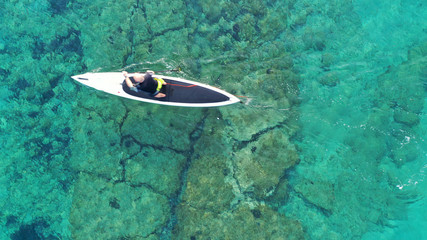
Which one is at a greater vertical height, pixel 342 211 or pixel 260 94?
pixel 260 94

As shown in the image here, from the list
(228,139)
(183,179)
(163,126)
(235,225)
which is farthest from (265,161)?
(163,126)

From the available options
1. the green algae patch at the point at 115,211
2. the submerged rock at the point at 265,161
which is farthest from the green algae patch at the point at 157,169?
the submerged rock at the point at 265,161

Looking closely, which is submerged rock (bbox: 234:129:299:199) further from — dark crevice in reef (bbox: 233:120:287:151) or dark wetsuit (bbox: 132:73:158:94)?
dark wetsuit (bbox: 132:73:158:94)

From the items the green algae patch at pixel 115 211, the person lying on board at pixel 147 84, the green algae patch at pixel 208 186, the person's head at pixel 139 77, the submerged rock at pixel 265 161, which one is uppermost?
the person's head at pixel 139 77

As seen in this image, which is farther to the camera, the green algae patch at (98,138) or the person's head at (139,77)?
the green algae patch at (98,138)

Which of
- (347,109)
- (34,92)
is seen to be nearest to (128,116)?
(34,92)

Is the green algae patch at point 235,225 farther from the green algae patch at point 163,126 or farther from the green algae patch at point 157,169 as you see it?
the green algae patch at point 163,126

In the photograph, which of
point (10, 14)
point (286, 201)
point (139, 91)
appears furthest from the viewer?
point (10, 14)

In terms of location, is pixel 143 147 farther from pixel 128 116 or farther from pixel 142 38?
pixel 142 38
